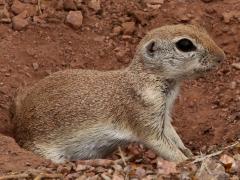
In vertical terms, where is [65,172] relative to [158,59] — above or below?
below

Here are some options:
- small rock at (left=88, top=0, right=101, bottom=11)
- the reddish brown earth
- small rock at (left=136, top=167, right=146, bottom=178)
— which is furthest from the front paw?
small rock at (left=88, top=0, right=101, bottom=11)

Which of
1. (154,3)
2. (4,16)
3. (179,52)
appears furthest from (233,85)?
(4,16)

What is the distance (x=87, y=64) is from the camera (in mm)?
9023

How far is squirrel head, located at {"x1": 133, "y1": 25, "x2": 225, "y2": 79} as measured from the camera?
7219mm

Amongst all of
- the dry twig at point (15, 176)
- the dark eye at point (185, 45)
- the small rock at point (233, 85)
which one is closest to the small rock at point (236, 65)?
the small rock at point (233, 85)

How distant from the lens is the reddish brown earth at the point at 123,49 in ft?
27.2

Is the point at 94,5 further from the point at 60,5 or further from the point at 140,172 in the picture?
the point at 140,172

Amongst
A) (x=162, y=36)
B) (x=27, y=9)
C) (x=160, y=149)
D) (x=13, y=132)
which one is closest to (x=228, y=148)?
(x=160, y=149)

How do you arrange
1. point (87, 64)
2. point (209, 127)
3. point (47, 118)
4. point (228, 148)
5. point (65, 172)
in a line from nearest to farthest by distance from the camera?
point (65, 172) → point (228, 148) → point (47, 118) → point (209, 127) → point (87, 64)

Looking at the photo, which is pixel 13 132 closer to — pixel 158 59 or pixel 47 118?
pixel 47 118

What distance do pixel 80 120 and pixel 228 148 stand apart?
1.51 m

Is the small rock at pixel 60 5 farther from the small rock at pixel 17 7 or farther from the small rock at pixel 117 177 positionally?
the small rock at pixel 117 177

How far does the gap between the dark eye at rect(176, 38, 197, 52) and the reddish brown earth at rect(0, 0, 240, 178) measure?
111cm

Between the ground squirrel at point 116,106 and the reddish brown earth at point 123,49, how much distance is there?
0.61m
